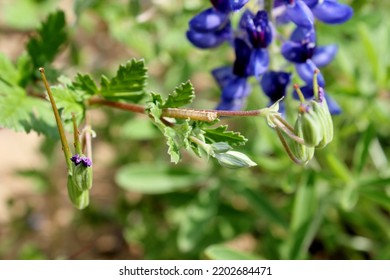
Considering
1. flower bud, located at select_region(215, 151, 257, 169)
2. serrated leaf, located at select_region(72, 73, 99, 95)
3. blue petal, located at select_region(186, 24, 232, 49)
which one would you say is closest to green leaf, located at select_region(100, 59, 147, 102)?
serrated leaf, located at select_region(72, 73, 99, 95)

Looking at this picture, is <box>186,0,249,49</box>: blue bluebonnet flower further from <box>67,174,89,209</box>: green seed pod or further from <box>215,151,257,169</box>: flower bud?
<box>67,174,89,209</box>: green seed pod

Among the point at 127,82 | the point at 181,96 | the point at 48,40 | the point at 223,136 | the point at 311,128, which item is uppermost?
the point at 48,40

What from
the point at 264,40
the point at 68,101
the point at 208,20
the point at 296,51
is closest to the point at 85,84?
the point at 68,101

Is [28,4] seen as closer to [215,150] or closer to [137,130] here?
[137,130]

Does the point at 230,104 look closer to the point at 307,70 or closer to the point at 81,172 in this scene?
the point at 307,70

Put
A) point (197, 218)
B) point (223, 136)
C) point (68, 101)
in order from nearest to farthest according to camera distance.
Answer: point (223, 136) < point (68, 101) < point (197, 218)

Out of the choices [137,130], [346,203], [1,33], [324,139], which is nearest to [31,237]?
[137,130]
